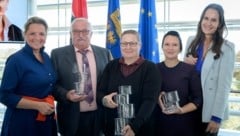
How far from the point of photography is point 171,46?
2414 mm

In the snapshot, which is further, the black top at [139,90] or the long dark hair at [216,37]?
the long dark hair at [216,37]

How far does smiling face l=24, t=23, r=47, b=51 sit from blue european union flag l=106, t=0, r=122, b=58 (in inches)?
58.9

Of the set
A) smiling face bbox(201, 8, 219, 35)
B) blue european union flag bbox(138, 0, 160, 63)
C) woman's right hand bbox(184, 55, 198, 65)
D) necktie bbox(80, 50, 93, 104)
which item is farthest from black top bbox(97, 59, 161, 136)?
blue european union flag bbox(138, 0, 160, 63)

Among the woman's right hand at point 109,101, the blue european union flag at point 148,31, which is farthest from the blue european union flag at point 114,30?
the woman's right hand at point 109,101

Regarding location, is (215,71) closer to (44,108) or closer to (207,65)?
(207,65)

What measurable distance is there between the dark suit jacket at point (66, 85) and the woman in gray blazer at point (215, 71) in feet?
2.75

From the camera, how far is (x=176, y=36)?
2432 millimetres

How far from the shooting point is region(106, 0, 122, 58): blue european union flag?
153 inches

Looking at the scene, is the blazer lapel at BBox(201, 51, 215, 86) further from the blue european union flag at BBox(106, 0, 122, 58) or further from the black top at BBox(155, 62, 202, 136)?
the blue european union flag at BBox(106, 0, 122, 58)

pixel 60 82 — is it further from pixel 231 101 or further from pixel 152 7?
pixel 231 101

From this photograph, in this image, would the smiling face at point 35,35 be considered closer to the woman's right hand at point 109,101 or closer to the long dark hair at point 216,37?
the woman's right hand at point 109,101

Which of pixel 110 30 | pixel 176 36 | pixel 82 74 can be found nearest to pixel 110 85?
pixel 82 74

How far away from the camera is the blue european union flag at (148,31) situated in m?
3.82

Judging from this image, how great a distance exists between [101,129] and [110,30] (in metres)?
1.55
